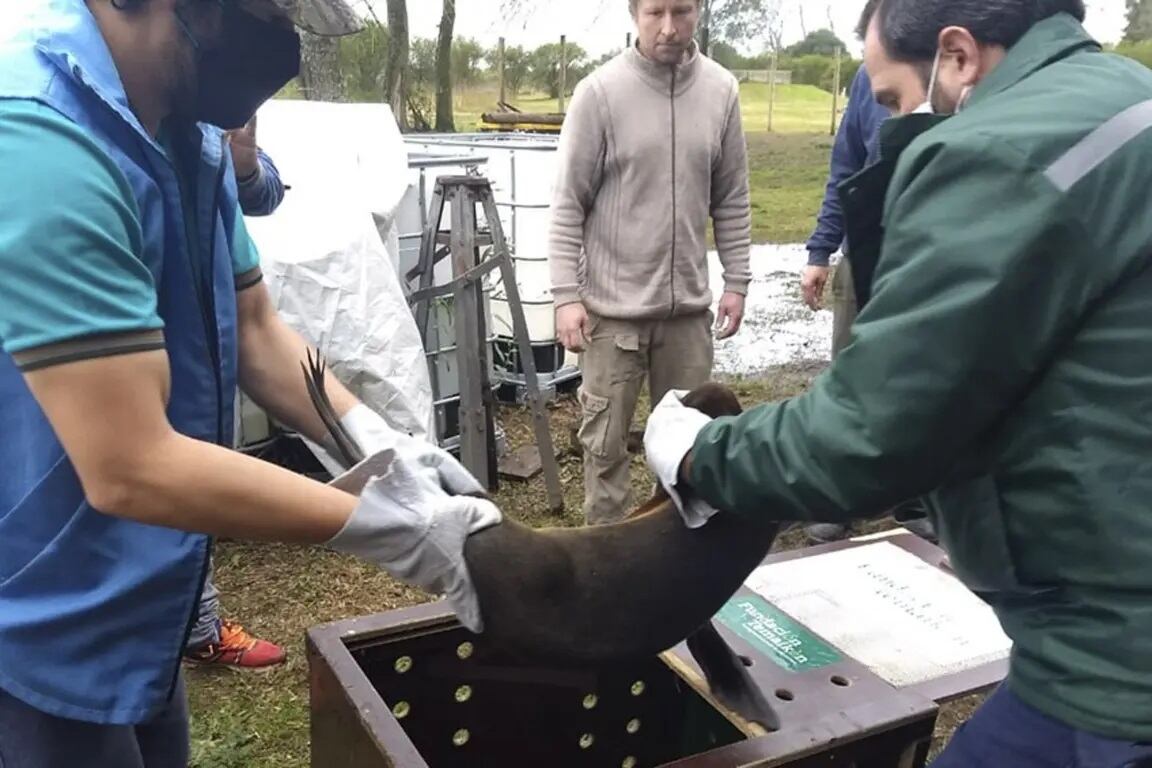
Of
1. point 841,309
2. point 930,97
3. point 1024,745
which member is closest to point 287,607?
point 841,309

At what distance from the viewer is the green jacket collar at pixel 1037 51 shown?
1407 mm

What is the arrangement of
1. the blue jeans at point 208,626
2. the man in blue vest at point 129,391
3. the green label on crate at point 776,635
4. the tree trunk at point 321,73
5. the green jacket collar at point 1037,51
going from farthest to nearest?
1. the tree trunk at point 321,73
2. the blue jeans at point 208,626
3. the green label on crate at point 776,635
4. the green jacket collar at point 1037,51
5. the man in blue vest at point 129,391

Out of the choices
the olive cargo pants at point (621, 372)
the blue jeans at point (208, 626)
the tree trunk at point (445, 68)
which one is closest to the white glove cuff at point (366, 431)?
the blue jeans at point (208, 626)

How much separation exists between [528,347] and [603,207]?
1.26 m

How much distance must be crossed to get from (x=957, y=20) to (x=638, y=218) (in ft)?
6.84

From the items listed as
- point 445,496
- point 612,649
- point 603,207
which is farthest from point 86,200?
point 603,207

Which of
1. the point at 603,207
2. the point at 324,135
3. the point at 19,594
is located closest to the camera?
the point at 19,594

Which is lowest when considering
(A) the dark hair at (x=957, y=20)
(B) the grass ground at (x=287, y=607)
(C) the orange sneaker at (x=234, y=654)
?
(B) the grass ground at (x=287, y=607)

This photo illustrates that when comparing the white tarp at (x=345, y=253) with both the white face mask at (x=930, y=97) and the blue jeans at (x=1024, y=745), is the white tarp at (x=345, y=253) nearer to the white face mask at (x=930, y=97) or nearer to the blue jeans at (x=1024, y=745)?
the white face mask at (x=930, y=97)

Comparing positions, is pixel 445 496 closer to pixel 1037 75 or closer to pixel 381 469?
pixel 381 469

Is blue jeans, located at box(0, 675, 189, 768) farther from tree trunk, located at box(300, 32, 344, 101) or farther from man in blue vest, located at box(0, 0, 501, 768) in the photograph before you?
tree trunk, located at box(300, 32, 344, 101)

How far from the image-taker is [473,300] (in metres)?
4.57

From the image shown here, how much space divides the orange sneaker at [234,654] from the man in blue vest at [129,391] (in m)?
1.83

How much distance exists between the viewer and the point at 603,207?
3.59 meters
